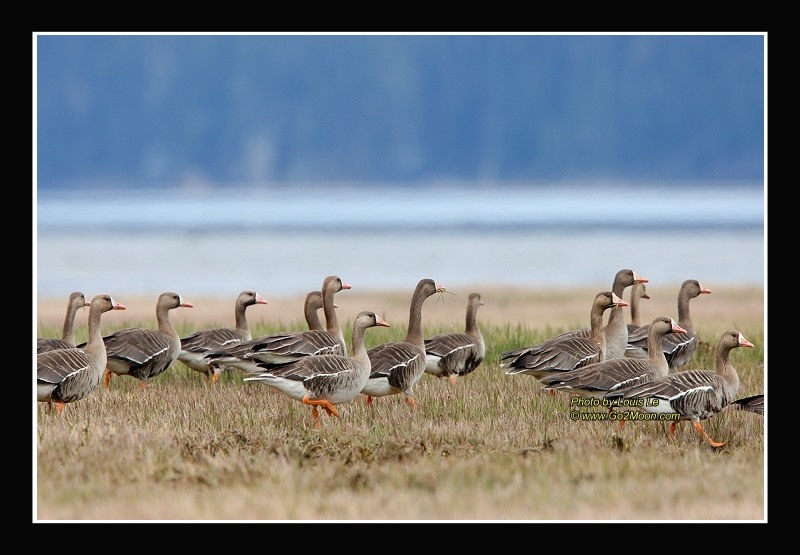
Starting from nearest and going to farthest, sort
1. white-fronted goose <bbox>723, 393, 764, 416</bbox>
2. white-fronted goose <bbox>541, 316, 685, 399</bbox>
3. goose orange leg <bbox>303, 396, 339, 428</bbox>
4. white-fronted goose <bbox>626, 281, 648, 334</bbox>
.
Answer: white-fronted goose <bbox>723, 393, 764, 416</bbox>
white-fronted goose <bbox>541, 316, 685, 399</bbox>
goose orange leg <bbox>303, 396, 339, 428</bbox>
white-fronted goose <bbox>626, 281, 648, 334</bbox>

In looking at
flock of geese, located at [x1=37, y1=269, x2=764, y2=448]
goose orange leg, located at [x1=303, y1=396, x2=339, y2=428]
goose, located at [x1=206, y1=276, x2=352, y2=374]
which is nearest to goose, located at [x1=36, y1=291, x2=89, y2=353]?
flock of geese, located at [x1=37, y1=269, x2=764, y2=448]

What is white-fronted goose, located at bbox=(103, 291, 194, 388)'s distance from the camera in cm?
1351

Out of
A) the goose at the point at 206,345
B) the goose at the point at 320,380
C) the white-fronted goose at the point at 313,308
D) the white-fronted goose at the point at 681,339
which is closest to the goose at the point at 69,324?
the goose at the point at 206,345

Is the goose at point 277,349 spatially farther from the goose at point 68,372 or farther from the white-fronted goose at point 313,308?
the goose at point 68,372

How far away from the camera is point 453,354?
14.5 meters

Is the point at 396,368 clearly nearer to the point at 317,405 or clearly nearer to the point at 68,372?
the point at 317,405

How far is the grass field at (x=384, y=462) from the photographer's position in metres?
9.02

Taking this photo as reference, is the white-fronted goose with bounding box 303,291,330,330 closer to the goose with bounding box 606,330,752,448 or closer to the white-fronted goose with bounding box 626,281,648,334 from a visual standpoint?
the white-fronted goose with bounding box 626,281,648,334

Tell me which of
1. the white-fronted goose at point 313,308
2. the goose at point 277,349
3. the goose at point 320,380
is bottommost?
the goose at point 320,380

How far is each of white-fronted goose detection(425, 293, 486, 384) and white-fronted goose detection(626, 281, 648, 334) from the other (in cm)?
248

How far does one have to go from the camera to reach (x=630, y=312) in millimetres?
16359

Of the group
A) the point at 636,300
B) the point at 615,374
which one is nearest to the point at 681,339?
the point at 636,300

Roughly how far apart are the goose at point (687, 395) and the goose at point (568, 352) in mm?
1567

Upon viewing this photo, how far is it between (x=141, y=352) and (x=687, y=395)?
678 centimetres
